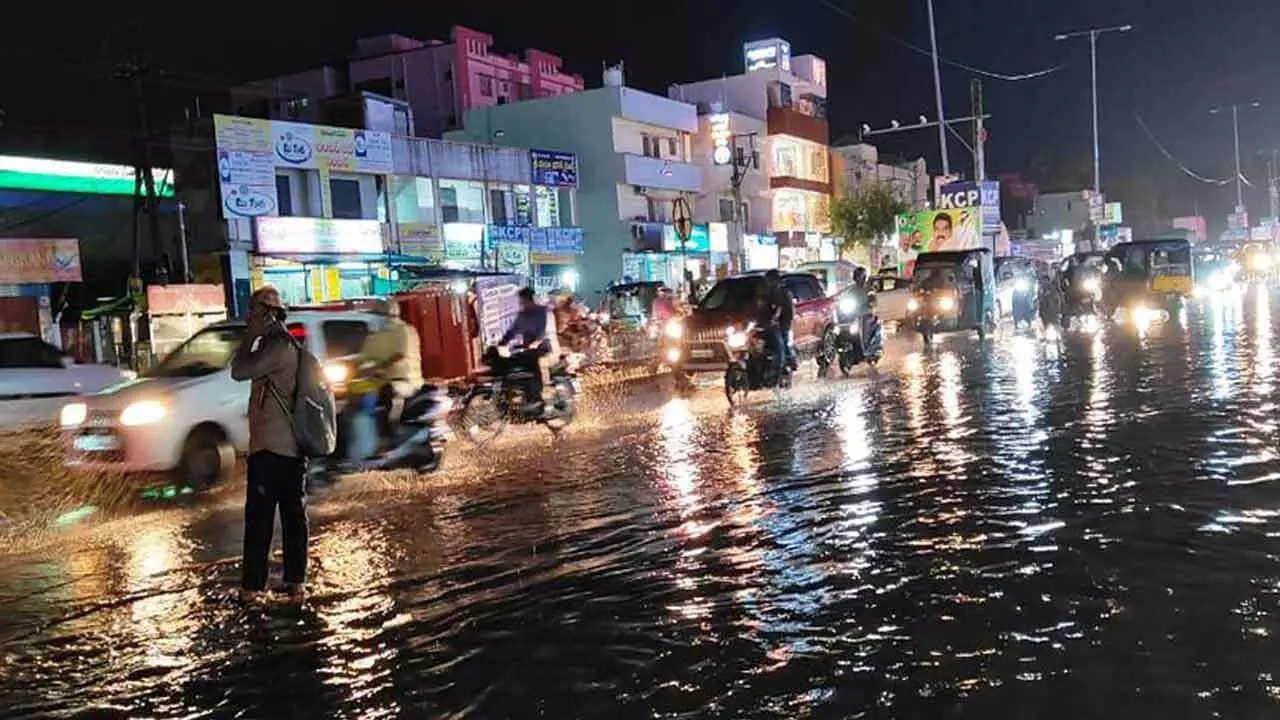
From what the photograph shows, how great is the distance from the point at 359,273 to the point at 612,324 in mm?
9516

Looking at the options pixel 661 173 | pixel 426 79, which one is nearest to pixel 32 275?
pixel 661 173

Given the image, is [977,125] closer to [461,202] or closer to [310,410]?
[461,202]

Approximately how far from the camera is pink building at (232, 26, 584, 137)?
55.7 meters

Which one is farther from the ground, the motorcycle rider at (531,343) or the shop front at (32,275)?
the shop front at (32,275)

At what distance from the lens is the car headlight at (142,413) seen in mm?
10352

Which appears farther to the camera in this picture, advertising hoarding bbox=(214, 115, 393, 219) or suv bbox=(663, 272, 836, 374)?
advertising hoarding bbox=(214, 115, 393, 219)

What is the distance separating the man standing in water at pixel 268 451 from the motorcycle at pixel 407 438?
372 centimetres

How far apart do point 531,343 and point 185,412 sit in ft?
13.9

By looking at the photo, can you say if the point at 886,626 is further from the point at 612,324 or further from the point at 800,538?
the point at 612,324

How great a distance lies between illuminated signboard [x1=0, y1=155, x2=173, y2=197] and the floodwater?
26.8 metres

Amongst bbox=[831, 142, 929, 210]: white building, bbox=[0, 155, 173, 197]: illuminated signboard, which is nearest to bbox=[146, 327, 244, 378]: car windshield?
Result: bbox=[0, 155, 173, 197]: illuminated signboard

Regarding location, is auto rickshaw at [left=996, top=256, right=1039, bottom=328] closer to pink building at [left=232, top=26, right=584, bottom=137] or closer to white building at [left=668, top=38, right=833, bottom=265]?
white building at [left=668, top=38, right=833, bottom=265]

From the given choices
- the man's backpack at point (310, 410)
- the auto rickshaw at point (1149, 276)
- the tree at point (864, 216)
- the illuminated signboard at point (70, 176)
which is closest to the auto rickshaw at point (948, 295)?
the auto rickshaw at point (1149, 276)

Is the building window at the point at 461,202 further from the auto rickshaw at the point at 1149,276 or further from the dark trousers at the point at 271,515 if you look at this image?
the dark trousers at the point at 271,515
